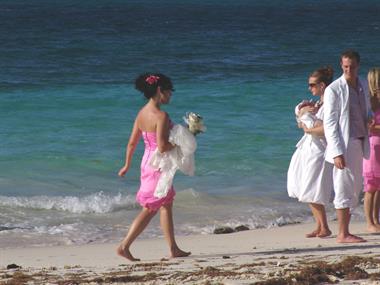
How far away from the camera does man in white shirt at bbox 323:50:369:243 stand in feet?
Result: 29.8

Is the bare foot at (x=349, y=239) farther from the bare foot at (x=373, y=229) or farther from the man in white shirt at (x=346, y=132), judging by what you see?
the bare foot at (x=373, y=229)

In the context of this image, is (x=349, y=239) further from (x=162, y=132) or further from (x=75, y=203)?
(x=75, y=203)

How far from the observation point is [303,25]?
48969 mm

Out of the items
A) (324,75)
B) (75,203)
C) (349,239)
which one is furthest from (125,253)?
(75,203)

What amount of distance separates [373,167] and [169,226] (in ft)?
6.85

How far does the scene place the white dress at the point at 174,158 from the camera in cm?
870

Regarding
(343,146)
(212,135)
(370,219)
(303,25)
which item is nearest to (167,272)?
(343,146)

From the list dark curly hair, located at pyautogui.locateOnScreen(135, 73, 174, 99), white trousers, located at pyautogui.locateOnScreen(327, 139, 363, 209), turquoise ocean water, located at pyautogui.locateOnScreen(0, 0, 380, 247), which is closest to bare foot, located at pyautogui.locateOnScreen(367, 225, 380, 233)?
white trousers, located at pyautogui.locateOnScreen(327, 139, 363, 209)

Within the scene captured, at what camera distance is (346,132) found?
9117mm

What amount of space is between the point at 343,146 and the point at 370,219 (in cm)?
123

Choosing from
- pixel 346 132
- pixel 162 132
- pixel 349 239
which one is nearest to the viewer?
pixel 162 132

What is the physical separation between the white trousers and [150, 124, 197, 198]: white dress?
1.24m

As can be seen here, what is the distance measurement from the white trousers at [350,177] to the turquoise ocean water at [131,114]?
2.16 metres

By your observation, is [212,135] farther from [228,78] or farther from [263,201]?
[228,78]
